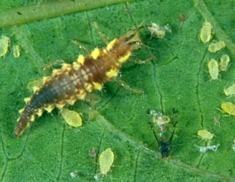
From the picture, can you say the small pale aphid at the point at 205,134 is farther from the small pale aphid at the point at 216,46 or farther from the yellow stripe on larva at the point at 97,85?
the yellow stripe on larva at the point at 97,85

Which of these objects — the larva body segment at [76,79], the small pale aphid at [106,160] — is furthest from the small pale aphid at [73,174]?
the larva body segment at [76,79]

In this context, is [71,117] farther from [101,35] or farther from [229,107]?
[229,107]

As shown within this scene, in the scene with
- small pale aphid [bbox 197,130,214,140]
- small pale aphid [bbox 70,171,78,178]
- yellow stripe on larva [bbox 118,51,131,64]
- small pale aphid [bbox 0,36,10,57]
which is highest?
small pale aphid [bbox 0,36,10,57]

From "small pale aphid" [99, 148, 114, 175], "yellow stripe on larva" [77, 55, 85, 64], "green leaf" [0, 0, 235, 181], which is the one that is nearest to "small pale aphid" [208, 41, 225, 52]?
"green leaf" [0, 0, 235, 181]

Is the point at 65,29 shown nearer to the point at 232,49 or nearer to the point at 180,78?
the point at 180,78

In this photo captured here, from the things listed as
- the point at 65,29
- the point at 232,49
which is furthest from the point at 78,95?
the point at 232,49

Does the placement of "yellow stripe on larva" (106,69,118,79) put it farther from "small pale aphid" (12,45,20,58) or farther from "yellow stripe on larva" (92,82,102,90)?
"small pale aphid" (12,45,20,58)
